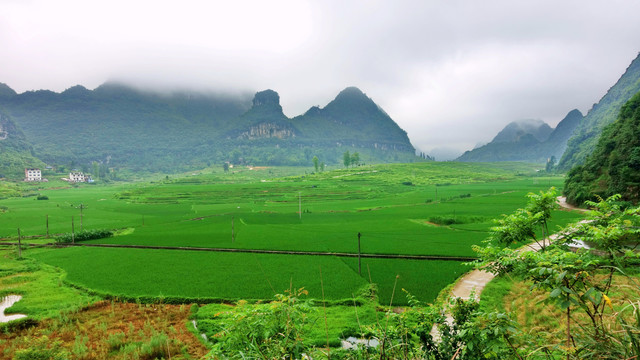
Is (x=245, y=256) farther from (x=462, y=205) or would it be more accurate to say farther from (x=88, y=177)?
(x=88, y=177)

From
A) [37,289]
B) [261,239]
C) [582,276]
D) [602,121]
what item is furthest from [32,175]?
[602,121]

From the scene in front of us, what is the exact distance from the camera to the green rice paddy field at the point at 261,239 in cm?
2019

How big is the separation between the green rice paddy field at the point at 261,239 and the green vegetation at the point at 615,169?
21.8 feet

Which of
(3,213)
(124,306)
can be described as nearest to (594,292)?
(124,306)

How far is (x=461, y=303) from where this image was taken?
19.7 ft

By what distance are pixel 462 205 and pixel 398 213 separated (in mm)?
14911

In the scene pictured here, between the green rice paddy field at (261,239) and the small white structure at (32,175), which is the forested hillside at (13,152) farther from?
the green rice paddy field at (261,239)

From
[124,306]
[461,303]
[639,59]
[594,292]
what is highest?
[639,59]

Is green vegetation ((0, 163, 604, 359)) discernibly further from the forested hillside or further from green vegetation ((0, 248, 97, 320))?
the forested hillside

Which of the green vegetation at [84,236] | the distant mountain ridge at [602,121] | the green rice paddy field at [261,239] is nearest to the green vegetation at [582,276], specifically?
the green rice paddy field at [261,239]

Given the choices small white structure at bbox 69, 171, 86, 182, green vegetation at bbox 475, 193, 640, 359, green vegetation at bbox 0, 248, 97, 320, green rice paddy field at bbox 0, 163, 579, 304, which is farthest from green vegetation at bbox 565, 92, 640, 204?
small white structure at bbox 69, 171, 86, 182

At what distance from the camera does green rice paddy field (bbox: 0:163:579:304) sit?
20188mm

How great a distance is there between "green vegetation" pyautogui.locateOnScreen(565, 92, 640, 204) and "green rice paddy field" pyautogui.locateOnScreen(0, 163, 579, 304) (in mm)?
6652

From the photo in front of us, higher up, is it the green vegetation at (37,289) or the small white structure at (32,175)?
the small white structure at (32,175)
